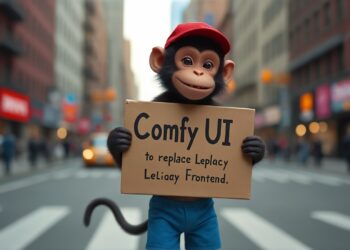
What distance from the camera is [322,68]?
1467 inches

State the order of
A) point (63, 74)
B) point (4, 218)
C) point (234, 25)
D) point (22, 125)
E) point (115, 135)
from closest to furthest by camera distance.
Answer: point (115, 135)
point (4, 218)
point (22, 125)
point (63, 74)
point (234, 25)

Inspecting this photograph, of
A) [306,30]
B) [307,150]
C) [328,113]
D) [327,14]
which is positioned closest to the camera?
[307,150]

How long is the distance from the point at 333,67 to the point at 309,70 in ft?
20.8

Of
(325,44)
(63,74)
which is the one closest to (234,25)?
(63,74)

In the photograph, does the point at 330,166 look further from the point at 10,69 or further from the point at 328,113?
the point at 10,69

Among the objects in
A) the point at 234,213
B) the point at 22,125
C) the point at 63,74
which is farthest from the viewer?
the point at 63,74

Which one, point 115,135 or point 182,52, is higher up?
point 182,52

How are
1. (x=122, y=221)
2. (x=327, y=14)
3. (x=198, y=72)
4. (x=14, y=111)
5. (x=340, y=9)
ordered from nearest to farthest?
(x=198, y=72) → (x=122, y=221) → (x=340, y=9) → (x=327, y=14) → (x=14, y=111)

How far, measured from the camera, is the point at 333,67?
34.6 m

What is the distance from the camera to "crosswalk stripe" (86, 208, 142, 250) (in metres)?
6.74

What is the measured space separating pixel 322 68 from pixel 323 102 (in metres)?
3.28

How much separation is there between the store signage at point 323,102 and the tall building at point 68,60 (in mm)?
25218

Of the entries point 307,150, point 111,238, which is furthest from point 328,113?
point 111,238

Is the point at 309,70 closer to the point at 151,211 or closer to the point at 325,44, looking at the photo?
the point at 325,44
